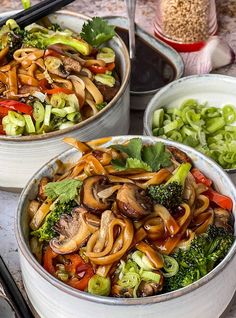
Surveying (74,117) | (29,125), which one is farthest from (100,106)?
(29,125)

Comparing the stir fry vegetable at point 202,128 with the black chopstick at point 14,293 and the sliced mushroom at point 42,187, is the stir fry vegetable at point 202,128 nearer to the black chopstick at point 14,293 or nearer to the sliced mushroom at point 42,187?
the sliced mushroom at point 42,187

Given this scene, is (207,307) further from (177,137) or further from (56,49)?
(56,49)

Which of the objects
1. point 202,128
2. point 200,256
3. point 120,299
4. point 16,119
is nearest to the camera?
point 120,299

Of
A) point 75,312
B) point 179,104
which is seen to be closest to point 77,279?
point 75,312

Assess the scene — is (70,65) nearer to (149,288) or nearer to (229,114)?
(229,114)

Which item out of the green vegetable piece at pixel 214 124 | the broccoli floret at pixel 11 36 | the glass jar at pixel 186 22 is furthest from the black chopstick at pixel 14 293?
the glass jar at pixel 186 22

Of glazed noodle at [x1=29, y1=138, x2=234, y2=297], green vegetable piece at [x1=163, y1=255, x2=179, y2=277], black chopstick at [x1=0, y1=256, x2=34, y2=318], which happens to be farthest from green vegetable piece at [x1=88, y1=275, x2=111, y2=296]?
black chopstick at [x1=0, y1=256, x2=34, y2=318]
